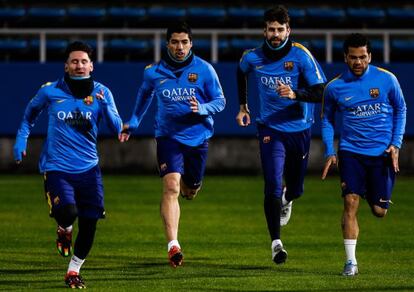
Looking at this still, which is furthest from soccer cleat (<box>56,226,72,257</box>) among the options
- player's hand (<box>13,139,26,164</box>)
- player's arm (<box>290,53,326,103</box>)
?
player's arm (<box>290,53,326,103</box>)

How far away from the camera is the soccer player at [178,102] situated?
12.4m

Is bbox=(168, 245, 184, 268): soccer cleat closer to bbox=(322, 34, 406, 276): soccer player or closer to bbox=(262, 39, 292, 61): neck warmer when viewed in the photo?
bbox=(322, 34, 406, 276): soccer player

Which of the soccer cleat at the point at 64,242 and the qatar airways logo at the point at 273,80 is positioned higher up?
the qatar airways logo at the point at 273,80

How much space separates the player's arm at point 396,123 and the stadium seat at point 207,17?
1659cm

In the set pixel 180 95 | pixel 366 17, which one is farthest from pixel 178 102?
pixel 366 17

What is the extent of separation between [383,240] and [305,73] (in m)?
3.31

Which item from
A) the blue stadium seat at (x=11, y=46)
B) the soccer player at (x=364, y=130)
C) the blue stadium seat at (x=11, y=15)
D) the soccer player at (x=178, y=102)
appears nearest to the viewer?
the soccer player at (x=364, y=130)

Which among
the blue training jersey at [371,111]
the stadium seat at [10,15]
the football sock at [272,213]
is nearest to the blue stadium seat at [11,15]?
the stadium seat at [10,15]

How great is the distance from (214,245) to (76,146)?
4135 mm

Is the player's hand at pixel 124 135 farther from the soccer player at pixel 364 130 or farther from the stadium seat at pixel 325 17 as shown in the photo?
the stadium seat at pixel 325 17

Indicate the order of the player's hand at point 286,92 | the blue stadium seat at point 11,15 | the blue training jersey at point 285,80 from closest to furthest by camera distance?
the player's hand at point 286,92, the blue training jersey at point 285,80, the blue stadium seat at point 11,15

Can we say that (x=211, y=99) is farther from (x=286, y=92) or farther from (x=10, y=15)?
(x=10, y=15)

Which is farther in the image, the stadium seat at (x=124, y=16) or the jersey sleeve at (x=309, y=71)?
the stadium seat at (x=124, y=16)

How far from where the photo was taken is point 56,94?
10734 millimetres
